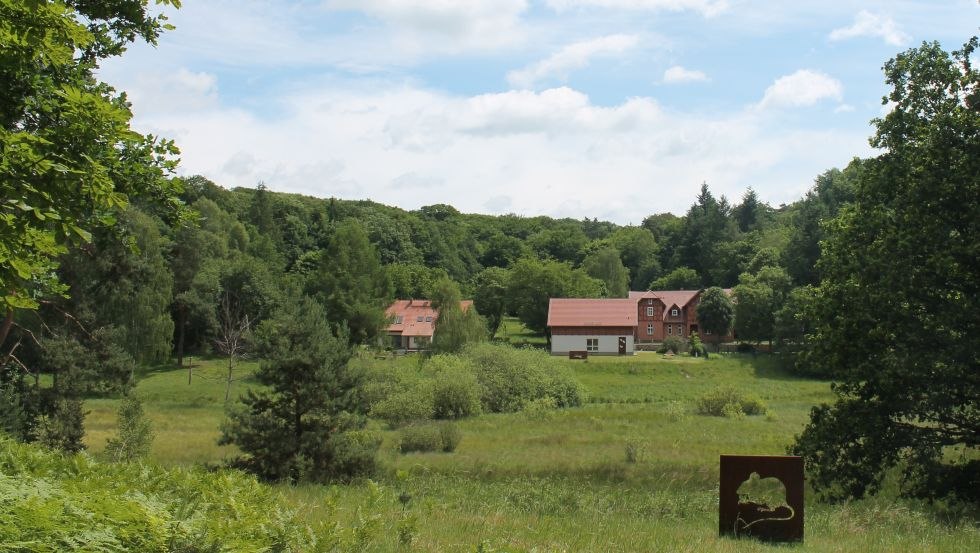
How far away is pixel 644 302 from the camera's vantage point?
83062mm

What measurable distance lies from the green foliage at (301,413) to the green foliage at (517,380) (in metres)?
24.5

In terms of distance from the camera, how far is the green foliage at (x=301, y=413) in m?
21.9

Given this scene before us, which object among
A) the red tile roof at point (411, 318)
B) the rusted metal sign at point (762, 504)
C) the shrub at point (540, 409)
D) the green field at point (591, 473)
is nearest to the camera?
the green field at point (591, 473)

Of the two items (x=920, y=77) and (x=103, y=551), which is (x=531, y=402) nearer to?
(x=920, y=77)

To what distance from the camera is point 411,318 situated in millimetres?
83062

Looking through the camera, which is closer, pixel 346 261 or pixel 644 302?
pixel 346 261

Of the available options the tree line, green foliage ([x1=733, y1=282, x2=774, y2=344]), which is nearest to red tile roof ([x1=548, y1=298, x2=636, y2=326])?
green foliage ([x1=733, y1=282, x2=774, y2=344])

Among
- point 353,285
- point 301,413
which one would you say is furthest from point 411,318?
point 301,413

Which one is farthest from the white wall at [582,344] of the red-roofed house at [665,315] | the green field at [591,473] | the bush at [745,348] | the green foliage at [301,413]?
the green foliage at [301,413]

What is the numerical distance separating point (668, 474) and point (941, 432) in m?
7.50

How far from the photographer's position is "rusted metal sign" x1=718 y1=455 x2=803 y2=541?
8969 millimetres

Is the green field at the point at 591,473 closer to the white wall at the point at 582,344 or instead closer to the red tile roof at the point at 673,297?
the white wall at the point at 582,344

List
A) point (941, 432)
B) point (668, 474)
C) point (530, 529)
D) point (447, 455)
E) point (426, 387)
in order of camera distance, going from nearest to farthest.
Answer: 1. point (530, 529)
2. point (941, 432)
3. point (668, 474)
4. point (447, 455)
5. point (426, 387)

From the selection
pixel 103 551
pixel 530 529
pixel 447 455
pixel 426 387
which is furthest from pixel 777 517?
pixel 426 387
